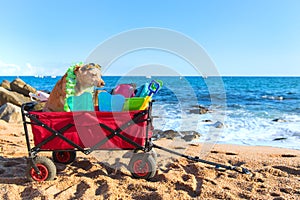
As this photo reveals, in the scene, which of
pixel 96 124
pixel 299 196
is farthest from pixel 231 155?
pixel 96 124

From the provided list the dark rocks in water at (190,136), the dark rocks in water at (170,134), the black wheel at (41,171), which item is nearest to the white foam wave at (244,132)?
the dark rocks in water at (190,136)

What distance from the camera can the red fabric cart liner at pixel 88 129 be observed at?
116 inches

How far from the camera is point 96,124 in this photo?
2.98m

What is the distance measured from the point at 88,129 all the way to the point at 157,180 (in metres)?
1.02

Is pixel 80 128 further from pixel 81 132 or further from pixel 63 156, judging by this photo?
pixel 63 156

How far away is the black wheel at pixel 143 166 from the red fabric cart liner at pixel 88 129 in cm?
18

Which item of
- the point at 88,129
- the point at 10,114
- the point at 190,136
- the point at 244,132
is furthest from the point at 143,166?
the point at 10,114

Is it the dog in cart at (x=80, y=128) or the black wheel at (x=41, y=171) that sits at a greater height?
the dog in cart at (x=80, y=128)

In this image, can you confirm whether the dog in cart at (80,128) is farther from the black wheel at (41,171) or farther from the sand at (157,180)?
the sand at (157,180)

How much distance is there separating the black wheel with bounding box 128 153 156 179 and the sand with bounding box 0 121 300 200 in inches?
3.3

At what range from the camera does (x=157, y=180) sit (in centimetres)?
316

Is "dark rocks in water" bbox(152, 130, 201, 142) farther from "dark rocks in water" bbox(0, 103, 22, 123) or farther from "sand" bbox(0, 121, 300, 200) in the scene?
"dark rocks in water" bbox(0, 103, 22, 123)

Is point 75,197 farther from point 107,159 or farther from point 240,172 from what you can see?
point 240,172

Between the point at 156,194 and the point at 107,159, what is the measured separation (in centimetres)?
142
